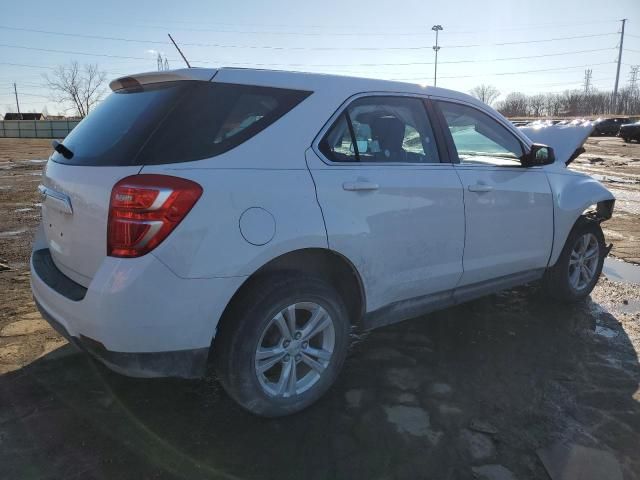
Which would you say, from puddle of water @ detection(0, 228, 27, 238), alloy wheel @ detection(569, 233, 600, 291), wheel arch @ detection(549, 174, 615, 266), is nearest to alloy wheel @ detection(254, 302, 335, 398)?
wheel arch @ detection(549, 174, 615, 266)

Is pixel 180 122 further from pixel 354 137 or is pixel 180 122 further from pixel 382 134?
pixel 382 134

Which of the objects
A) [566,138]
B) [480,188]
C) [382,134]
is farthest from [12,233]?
[566,138]

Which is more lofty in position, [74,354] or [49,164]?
[49,164]

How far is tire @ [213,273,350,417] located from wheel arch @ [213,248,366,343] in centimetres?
3

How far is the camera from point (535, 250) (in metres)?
4.11

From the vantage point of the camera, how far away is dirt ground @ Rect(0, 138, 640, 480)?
8.16 ft

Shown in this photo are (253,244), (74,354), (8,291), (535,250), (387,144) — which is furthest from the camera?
(8,291)

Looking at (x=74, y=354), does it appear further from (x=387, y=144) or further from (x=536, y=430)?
(x=536, y=430)

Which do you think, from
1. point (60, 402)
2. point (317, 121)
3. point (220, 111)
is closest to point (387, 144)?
point (317, 121)

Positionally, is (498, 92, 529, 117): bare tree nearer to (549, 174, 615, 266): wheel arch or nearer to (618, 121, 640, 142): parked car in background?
(618, 121, 640, 142): parked car in background

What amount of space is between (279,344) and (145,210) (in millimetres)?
994

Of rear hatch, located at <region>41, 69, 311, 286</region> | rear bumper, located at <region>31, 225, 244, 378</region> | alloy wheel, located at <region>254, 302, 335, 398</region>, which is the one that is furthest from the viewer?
alloy wheel, located at <region>254, 302, 335, 398</region>

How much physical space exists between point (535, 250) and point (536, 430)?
1705mm

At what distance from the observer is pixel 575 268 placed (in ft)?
15.4
